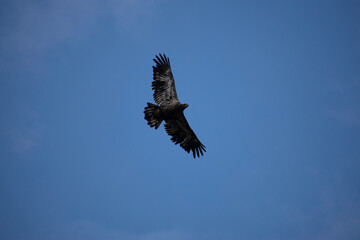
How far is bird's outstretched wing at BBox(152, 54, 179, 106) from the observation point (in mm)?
16781

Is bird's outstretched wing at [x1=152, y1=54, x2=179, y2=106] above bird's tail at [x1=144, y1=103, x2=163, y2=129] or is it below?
above

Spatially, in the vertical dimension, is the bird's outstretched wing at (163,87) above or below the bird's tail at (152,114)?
above

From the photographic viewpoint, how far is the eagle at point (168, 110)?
16375 millimetres

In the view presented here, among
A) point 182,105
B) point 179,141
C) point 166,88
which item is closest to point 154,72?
point 166,88

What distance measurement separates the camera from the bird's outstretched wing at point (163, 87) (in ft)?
55.1

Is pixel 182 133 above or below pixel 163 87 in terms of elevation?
below

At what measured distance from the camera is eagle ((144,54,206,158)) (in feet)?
53.7

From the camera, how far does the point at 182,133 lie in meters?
17.3

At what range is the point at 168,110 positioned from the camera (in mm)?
16359

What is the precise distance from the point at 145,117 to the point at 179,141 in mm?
2531

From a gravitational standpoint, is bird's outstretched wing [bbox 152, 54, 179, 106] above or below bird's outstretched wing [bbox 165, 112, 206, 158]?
above

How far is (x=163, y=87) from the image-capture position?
16953 millimetres

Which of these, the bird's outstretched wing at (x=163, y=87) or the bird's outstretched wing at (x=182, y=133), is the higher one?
the bird's outstretched wing at (x=163, y=87)

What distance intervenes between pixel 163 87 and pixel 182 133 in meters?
2.79
